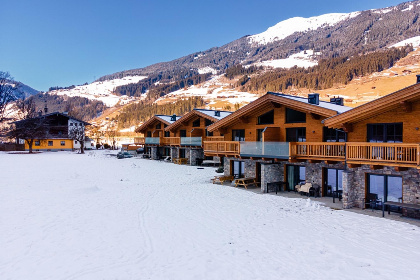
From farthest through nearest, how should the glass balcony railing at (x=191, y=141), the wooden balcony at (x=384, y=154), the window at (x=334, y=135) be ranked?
1. the glass balcony railing at (x=191, y=141)
2. the window at (x=334, y=135)
3. the wooden balcony at (x=384, y=154)

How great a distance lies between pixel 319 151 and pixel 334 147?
2.78ft

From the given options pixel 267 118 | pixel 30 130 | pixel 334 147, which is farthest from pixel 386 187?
pixel 30 130

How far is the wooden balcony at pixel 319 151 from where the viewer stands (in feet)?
50.2

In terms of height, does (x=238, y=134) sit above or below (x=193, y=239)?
above

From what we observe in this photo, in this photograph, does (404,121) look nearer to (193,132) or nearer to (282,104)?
(282,104)

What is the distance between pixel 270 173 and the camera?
62.4 ft

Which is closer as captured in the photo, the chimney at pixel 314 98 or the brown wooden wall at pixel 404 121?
the brown wooden wall at pixel 404 121

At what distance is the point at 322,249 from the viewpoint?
9297mm

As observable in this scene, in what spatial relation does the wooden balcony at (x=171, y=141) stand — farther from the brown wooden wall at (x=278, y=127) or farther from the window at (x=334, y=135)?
the window at (x=334, y=135)

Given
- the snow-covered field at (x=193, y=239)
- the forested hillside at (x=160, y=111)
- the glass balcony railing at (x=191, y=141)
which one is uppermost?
the forested hillside at (x=160, y=111)

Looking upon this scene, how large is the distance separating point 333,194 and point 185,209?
925 cm

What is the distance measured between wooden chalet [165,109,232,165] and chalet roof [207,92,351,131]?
30.3ft

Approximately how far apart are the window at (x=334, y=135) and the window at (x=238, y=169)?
26.7 feet

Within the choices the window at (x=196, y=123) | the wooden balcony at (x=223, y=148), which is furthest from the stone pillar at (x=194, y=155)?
the wooden balcony at (x=223, y=148)
